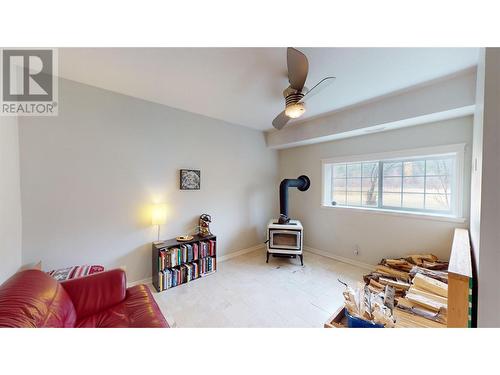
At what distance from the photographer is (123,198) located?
2217mm

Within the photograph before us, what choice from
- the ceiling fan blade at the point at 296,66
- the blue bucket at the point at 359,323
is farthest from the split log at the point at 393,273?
the ceiling fan blade at the point at 296,66

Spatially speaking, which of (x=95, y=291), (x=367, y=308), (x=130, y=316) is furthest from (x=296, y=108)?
(x=95, y=291)

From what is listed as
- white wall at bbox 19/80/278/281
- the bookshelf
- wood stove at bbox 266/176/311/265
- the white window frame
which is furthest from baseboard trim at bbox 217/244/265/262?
the white window frame

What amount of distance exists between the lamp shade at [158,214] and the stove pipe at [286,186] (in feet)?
6.45

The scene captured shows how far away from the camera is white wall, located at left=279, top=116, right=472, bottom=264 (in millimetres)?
2191

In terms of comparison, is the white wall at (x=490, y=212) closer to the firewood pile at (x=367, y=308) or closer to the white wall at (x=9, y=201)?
the firewood pile at (x=367, y=308)

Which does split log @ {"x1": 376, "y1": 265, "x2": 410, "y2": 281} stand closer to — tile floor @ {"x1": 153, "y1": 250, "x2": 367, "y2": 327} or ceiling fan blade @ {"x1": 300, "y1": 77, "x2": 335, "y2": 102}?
tile floor @ {"x1": 153, "y1": 250, "x2": 367, "y2": 327}

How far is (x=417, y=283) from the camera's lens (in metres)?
1.49

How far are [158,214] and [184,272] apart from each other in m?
0.88

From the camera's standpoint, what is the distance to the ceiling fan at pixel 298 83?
4.06 feet

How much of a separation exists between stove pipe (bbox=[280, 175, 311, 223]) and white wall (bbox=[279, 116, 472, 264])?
125mm

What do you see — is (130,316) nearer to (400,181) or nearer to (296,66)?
(296,66)
